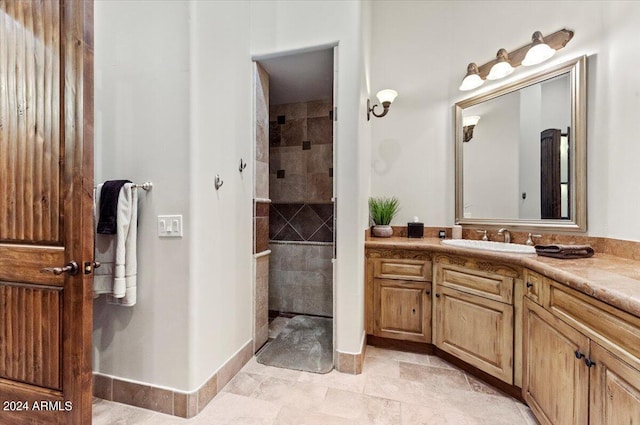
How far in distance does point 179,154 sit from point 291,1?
1.53 metres

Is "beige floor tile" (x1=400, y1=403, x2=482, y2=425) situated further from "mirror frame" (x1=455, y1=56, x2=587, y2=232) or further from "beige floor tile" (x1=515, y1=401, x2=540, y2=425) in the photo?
"mirror frame" (x1=455, y1=56, x2=587, y2=232)

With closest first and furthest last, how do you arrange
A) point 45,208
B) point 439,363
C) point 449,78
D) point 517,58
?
point 45,208 < point 439,363 < point 517,58 < point 449,78

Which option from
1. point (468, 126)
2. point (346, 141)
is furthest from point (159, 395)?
point (468, 126)

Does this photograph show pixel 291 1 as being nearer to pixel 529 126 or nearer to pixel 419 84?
pixel 419 84

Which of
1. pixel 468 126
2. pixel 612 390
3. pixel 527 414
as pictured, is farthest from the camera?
pixel 468 126

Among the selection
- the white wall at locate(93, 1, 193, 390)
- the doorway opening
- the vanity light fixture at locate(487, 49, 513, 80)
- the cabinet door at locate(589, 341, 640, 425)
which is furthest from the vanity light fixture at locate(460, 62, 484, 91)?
the white wall at locate(93, 1, 193, 390)

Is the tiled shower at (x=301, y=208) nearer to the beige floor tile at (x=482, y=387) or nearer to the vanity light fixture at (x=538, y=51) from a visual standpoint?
the beige floor tile at (x=482, y=387)

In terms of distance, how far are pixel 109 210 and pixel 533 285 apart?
7.74 feet

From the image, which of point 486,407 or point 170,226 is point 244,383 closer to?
point 170,226

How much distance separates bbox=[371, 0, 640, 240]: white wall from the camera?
172 cm

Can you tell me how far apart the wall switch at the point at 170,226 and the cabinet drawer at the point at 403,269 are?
1536mm

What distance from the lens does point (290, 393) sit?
175cm

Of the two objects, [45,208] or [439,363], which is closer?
[45,208]

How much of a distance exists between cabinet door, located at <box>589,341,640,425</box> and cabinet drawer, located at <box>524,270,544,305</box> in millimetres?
416
